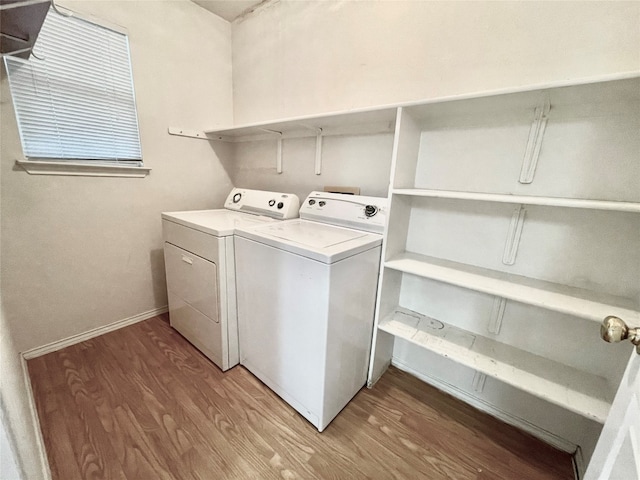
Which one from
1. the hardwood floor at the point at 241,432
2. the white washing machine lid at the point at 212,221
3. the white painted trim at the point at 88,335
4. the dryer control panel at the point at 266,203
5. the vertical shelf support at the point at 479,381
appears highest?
the dryer control panel at the point at 266,203

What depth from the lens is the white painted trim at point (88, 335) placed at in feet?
5.51

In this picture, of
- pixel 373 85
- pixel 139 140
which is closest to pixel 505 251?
pixel 373 85

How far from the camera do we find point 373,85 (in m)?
1.61

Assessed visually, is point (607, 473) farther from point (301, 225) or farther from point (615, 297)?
point (301, 225)

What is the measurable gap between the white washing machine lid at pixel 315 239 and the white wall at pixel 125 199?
113cm

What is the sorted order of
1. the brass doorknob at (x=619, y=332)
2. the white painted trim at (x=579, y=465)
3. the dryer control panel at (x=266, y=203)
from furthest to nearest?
1. the dryer control panel at (x=266, y=203)
2. the white painted trim at (x=579, y=465)
3. the brass doorknob at (x=619, y=332)

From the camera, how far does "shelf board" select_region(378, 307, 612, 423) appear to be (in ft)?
3.28

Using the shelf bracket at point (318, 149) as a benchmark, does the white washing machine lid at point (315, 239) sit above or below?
below

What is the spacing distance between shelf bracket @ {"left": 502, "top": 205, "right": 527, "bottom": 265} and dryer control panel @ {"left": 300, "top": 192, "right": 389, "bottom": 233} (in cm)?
60

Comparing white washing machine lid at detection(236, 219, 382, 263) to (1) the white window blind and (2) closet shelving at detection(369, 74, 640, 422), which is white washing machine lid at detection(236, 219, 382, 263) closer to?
(2) closet shelving at detection(369, 74, 640, 422)

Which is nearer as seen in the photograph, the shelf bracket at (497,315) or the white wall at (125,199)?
the shelf bracket at (497,315)

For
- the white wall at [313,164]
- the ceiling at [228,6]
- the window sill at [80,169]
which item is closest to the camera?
the window sill at [80,169]

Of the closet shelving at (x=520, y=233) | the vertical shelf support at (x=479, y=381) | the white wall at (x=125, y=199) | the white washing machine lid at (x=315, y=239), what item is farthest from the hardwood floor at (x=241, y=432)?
the white washing machine lid at (x=315, y=239)

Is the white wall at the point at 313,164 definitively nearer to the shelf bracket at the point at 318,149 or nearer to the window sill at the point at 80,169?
the shelf bracket at the point at 318,149
